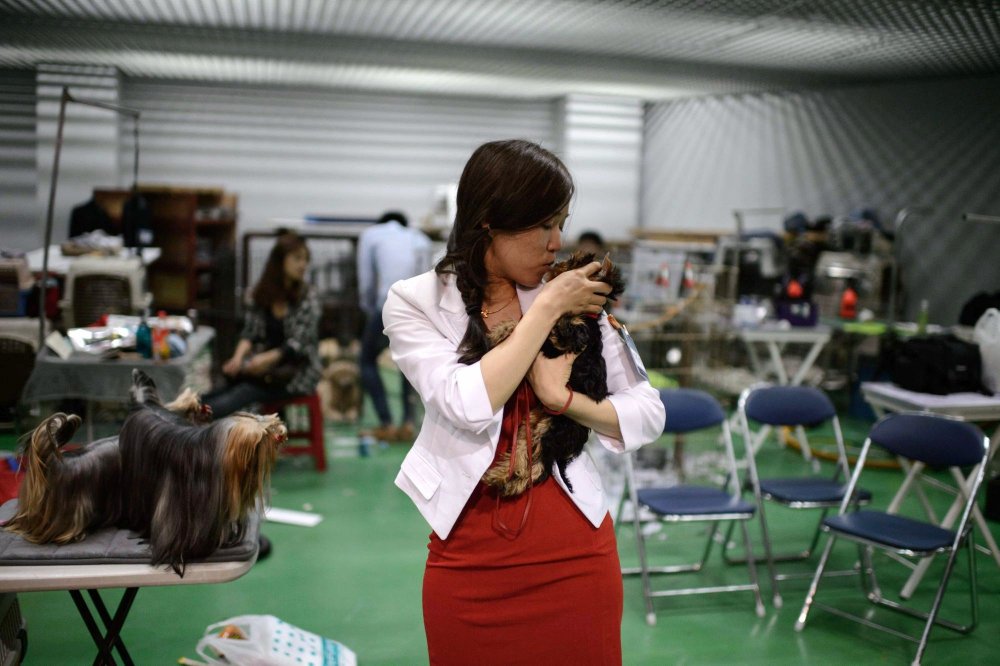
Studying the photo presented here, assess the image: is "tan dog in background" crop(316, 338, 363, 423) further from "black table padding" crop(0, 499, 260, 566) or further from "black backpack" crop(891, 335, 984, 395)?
"black table padding" crop(0, 499, 260, 566)

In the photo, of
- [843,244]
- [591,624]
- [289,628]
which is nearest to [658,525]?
[289,628]

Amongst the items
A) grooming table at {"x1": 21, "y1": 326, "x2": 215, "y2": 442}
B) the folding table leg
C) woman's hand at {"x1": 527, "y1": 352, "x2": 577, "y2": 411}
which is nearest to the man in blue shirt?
grooming table at {"x1": 21, "y1": 326, "x2": 215, "y2": 442}

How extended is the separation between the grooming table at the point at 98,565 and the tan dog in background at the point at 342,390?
4687 millimetres

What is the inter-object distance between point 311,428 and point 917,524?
12.0ft

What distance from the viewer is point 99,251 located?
20.2ft

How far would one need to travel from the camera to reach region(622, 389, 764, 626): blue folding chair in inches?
149

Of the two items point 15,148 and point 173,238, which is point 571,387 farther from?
point 173,238

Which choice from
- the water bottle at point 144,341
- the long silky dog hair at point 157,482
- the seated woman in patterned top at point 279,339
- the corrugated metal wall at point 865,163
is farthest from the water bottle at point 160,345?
the corrugated metal wall at point 865,163

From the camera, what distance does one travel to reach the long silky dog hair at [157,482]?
205cm

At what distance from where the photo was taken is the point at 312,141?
1036 centimetres

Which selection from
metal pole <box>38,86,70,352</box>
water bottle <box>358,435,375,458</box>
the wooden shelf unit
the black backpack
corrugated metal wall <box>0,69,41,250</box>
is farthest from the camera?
the wooden shelf unit

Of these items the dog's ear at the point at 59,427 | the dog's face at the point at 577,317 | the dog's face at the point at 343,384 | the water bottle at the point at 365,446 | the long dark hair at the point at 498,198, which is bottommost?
the water bottle at the point at 365,446

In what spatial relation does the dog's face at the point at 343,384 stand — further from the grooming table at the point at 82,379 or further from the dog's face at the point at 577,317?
the dog's face at the point at 577,317

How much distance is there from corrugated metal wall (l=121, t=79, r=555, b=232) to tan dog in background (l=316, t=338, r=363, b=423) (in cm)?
399
